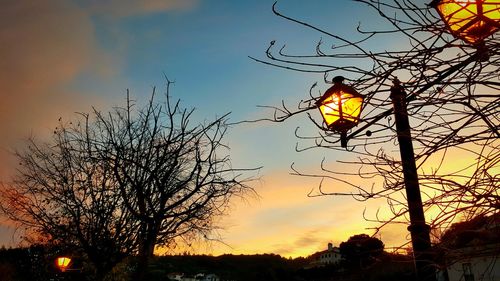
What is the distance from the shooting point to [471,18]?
1.95m

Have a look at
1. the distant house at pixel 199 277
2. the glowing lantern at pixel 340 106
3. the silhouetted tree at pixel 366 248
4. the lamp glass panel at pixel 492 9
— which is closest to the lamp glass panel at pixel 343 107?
the glowing lantern at pixel 340 106

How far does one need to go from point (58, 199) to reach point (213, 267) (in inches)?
2335

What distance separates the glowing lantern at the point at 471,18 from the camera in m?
1.94

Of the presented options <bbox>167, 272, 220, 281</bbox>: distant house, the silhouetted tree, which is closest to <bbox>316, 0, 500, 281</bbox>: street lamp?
the silhouetted tree

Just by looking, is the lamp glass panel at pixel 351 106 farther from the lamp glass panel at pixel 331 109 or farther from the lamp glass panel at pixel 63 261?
the lamp glass panel at pixel 63 261

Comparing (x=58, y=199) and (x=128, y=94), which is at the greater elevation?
(x=128, y=94)

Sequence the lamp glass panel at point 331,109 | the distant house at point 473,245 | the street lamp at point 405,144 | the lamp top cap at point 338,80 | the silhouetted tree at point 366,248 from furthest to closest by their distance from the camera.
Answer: the lamp glass panel at point 331,109 < the lamp top cap at point 338,80 < the silhouetted tree at point 366,248 < the street lamp at point 405,144 < the distant house at point 473,245

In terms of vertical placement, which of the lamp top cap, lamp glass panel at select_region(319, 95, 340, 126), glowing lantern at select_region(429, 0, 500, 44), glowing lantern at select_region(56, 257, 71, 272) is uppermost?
the lamp top cap

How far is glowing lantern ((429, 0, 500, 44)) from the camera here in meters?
1.94

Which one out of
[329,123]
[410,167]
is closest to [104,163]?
[329,123]

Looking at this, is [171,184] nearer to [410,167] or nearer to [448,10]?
[410,167]

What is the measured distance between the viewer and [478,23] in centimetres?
198

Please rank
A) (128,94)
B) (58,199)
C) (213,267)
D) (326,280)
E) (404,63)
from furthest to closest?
(213,267)
(326,280)
(58,199)
(128,94)
(404,63)

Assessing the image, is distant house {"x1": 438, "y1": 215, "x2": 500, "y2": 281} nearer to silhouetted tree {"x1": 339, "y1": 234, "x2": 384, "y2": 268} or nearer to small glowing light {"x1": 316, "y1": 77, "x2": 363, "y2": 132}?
silhouetted tree {"x1": 339, "y1": 234, "x2": 384, "y2": 268}
